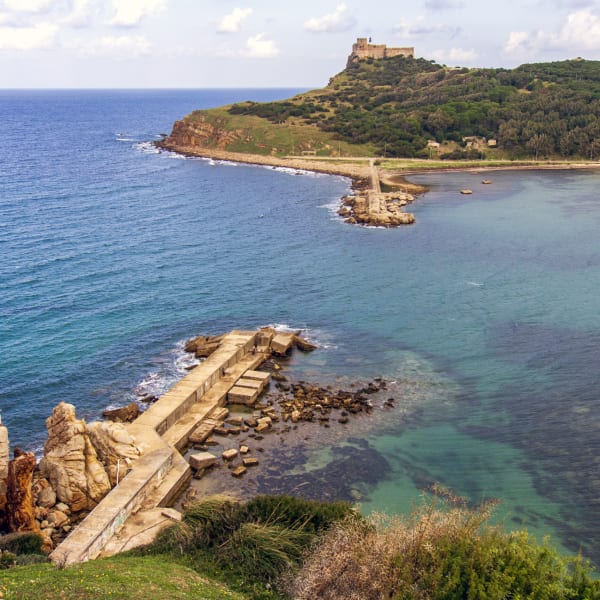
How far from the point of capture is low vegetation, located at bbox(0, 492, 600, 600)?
1576cm

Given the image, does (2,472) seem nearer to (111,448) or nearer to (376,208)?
(111,448)

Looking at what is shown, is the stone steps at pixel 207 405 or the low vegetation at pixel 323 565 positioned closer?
the low vegetation at pixel 323 565

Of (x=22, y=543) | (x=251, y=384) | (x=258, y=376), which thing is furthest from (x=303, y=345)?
(x=22, y=543)

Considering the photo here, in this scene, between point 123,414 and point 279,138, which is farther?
point 279,138

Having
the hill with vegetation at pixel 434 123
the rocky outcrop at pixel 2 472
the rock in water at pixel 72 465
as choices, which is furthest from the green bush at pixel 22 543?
the hill with vegetation at pixel 434 123

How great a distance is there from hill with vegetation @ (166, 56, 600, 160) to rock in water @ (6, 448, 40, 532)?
372 feet

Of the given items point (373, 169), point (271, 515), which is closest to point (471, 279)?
point (271, 515)

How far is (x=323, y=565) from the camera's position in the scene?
17.5 m

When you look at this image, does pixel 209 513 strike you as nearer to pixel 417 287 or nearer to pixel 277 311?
pixel 277 311

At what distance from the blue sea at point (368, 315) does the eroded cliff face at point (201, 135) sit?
160 feet

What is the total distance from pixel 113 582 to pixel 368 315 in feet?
108

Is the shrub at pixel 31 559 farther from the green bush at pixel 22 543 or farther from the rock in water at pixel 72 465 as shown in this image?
the rock in water at pixel 72 465

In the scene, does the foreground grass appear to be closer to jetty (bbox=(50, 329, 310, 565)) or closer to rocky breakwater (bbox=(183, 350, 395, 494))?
jetty (bbox=(50, 329, 310, 565))

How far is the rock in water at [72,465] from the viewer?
1016 inches
